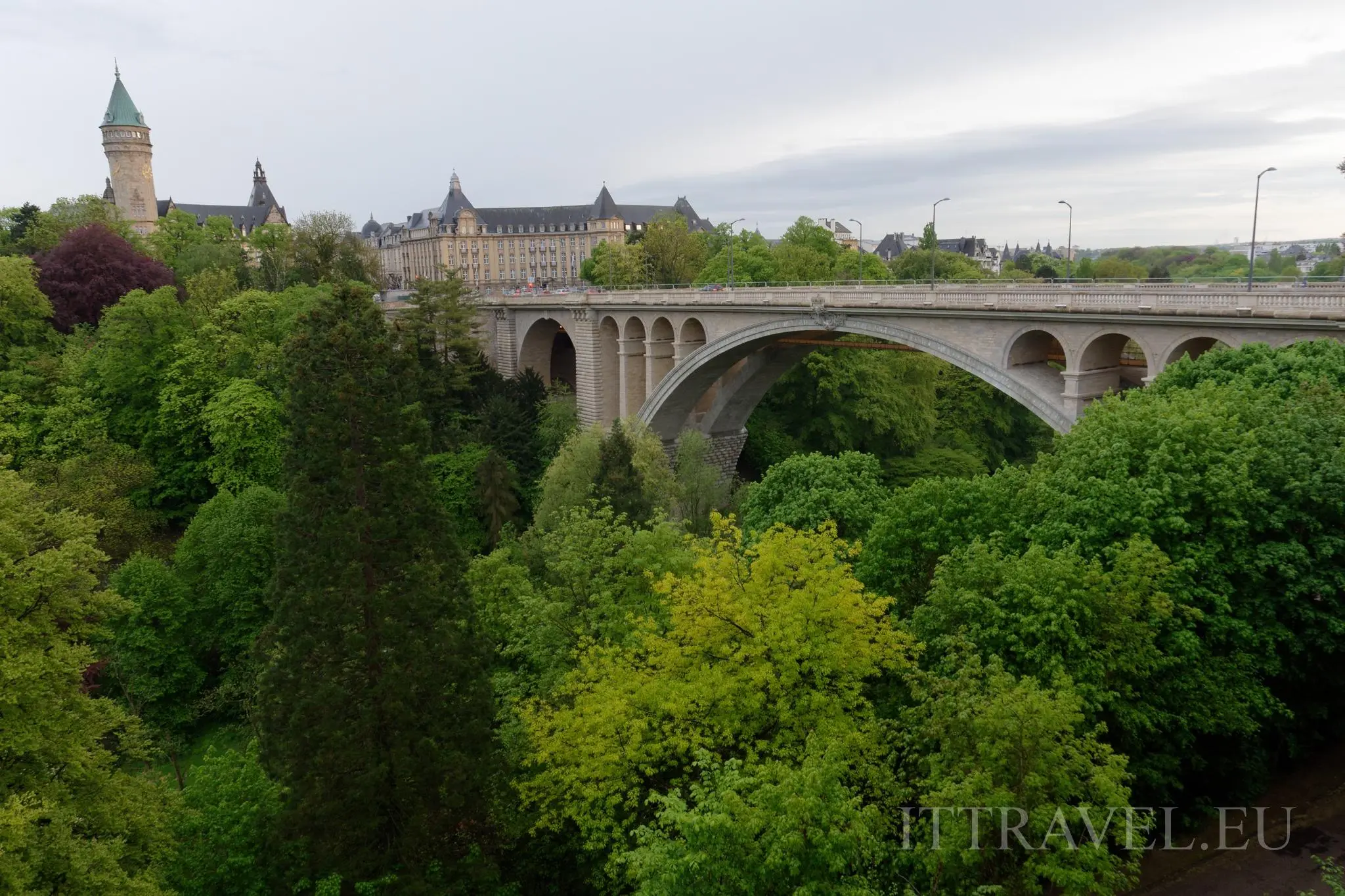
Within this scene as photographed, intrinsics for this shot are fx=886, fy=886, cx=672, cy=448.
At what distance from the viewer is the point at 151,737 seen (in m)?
25.5

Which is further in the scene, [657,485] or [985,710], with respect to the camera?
[657,485]

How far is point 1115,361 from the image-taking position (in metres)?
25.0

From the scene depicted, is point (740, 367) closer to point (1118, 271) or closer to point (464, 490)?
point (464, 490)

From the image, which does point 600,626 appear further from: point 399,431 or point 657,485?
point 657,485

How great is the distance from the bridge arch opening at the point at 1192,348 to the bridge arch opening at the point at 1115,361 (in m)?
0.79

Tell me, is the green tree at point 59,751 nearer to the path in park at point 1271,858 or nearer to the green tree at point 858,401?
the path in park at point 1271,858

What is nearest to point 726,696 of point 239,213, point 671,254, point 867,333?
point 867,333

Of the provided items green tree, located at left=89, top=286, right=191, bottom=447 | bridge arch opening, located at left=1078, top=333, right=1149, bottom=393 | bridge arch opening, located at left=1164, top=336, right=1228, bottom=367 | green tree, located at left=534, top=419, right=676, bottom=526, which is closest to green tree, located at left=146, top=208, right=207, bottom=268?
green tree, located at left=89, top=286, right=191, bottom=447

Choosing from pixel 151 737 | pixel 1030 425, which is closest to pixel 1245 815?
pixel 151 737

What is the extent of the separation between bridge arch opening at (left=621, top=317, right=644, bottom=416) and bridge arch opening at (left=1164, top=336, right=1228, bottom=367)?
1064 inches

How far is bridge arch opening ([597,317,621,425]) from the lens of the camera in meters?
46.8

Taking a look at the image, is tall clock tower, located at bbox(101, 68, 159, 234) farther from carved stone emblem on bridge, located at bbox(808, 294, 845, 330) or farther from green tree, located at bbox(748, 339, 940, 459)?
carved stone emblem on bridge, located at bbox(808, 294, 845, 330)

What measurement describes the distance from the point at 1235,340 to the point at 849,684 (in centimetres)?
1376

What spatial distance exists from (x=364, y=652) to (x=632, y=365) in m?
32.6
